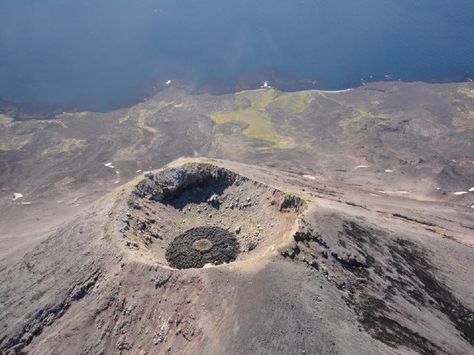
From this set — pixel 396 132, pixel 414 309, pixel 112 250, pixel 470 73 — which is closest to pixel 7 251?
pixel 112 250

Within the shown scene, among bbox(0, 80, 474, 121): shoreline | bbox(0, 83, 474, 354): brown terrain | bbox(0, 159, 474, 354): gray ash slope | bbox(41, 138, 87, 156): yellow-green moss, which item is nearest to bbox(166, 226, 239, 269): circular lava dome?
bbox(0, 83, 474, 354): brown terrain

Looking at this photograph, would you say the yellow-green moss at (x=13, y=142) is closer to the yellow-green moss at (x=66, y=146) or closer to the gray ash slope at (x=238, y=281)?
the yellow-green moss at (x=66, y=146)

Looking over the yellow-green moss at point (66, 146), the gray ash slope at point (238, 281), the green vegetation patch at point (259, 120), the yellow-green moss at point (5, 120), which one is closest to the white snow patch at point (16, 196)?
the yellow-green moss at point (66, 146)

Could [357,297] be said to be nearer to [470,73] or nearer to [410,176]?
[410,176]

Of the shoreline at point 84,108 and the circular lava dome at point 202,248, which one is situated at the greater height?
the shoreline at point 84,108

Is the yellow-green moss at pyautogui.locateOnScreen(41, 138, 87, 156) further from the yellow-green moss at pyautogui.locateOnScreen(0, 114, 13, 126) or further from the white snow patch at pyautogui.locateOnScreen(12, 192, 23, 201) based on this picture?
the yellow-green moss at pyautogui.locateOnScreen(0, 114, 13, 126)

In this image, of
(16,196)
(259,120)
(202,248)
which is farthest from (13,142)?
(202,248)

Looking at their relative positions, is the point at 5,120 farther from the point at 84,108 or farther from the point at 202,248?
the point at 202,248

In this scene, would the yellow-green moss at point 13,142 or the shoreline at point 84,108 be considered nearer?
the yellow-green moss at point 13,142
